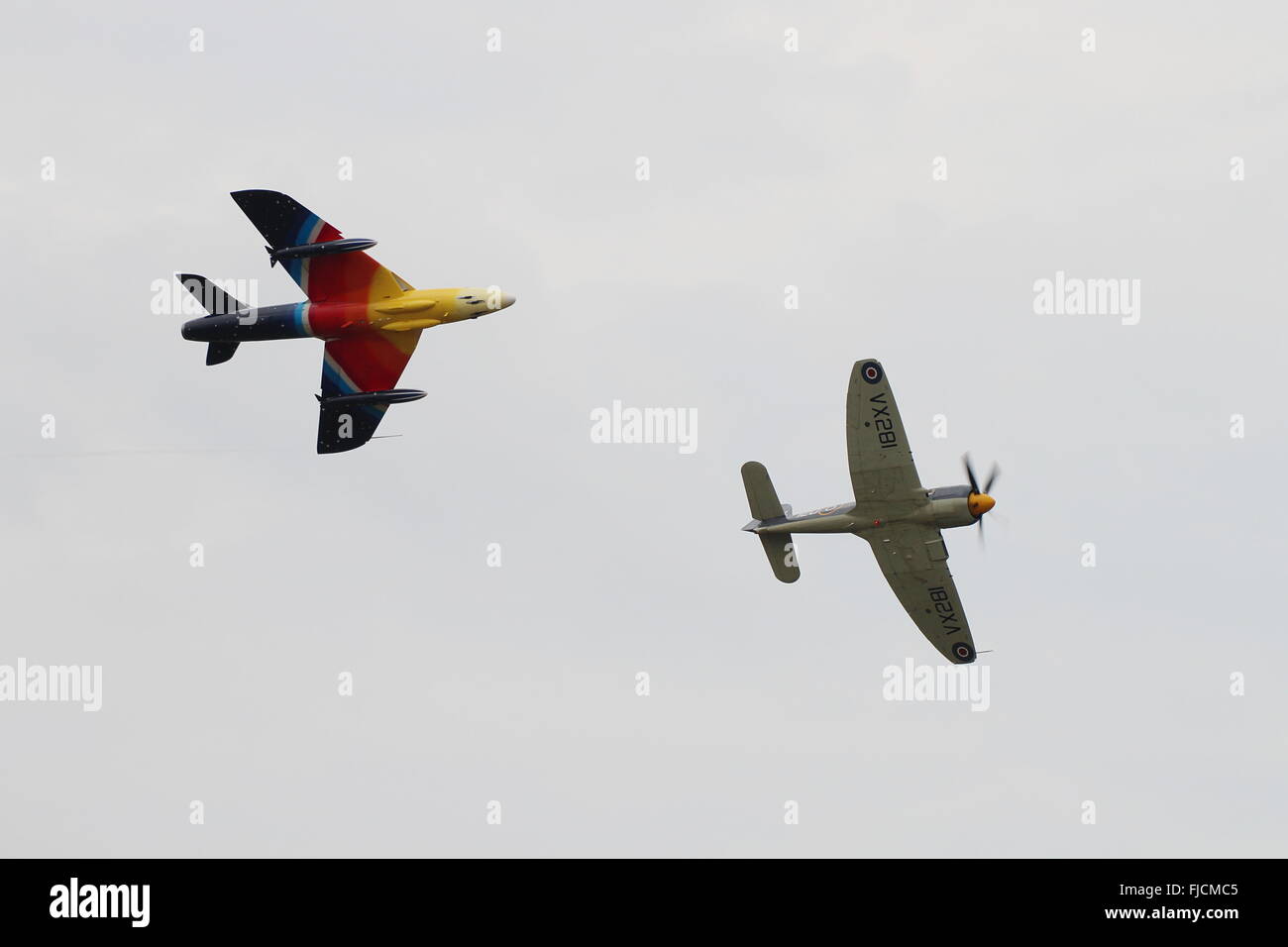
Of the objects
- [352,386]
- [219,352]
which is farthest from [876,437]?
[219,352]

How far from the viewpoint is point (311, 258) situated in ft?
271

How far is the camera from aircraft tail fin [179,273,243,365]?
82812 mm

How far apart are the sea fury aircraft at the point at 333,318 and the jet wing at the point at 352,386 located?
0.12 ft

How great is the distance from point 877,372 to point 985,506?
598 centimetres

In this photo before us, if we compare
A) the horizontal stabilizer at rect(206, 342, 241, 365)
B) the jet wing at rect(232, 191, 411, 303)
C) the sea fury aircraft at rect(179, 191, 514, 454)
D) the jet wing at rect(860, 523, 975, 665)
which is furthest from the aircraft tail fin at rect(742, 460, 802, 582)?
the horizontal stabilizer at rect(206, 342, 241, 365)

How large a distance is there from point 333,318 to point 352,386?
3.01 meters

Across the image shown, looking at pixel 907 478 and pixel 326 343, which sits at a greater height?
pixel 326 343

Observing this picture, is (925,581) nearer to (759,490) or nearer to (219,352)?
(759,490)

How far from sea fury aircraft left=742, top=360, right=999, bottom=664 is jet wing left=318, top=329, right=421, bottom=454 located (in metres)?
13.4

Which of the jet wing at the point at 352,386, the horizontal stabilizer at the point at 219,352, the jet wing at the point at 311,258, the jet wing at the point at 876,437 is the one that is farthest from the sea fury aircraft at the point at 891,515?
the horizontal stabilizer at the point at 219,352

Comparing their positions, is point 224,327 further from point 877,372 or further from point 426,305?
point 877,372

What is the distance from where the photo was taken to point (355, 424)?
83.9 m

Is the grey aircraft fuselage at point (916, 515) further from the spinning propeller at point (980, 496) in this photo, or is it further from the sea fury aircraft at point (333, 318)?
the sea fury aircraft at point (333, 318)
